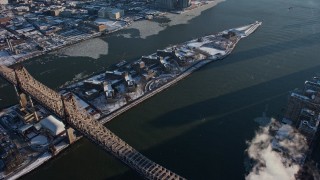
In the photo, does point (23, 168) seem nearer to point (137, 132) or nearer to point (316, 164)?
point (137, 132)

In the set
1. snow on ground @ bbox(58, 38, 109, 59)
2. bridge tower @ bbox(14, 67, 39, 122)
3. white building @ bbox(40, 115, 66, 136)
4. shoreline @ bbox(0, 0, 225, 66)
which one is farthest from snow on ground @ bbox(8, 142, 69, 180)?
shoreline @ bbox(0, 0, 225, 66)

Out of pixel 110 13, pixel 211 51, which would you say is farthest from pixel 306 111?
pixel 110 13

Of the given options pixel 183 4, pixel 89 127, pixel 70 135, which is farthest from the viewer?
pixel 183 4

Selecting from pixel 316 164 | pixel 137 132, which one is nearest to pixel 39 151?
pixel 137 132

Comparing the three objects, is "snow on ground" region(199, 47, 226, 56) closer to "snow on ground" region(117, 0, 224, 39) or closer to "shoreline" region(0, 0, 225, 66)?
Answer: "snow on ground" region(117, 0, 224, 39)

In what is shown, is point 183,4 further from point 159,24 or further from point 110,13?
point 110,13

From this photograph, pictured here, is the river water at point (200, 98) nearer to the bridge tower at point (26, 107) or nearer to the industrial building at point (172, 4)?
the bridge tower at point (26, 107)

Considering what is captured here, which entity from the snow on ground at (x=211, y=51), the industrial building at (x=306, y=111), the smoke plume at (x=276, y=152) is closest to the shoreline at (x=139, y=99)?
the snow on ground at (x=211, y=51)
